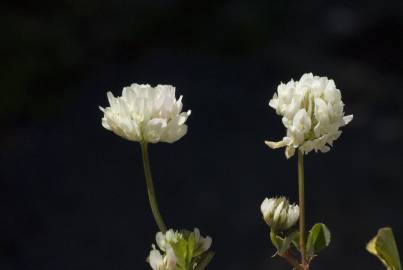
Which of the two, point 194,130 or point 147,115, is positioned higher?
point 194,130

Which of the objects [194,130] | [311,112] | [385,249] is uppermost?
[194,130]

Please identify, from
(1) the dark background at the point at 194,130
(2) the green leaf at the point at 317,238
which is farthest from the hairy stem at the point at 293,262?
(1) the dark background at the point at 194,130

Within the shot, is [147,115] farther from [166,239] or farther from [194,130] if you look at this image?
[194,130]

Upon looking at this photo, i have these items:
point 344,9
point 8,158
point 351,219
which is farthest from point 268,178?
Answer: point 344,9

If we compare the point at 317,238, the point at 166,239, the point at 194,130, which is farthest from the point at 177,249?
the point at 194,130

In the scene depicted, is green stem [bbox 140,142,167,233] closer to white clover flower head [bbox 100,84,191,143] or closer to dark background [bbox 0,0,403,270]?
white clover flower head [bbox 100,84,191,143]

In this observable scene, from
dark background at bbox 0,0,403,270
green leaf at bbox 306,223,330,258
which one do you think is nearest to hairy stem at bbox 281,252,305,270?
green leaf at bbox 306,223,330,258
